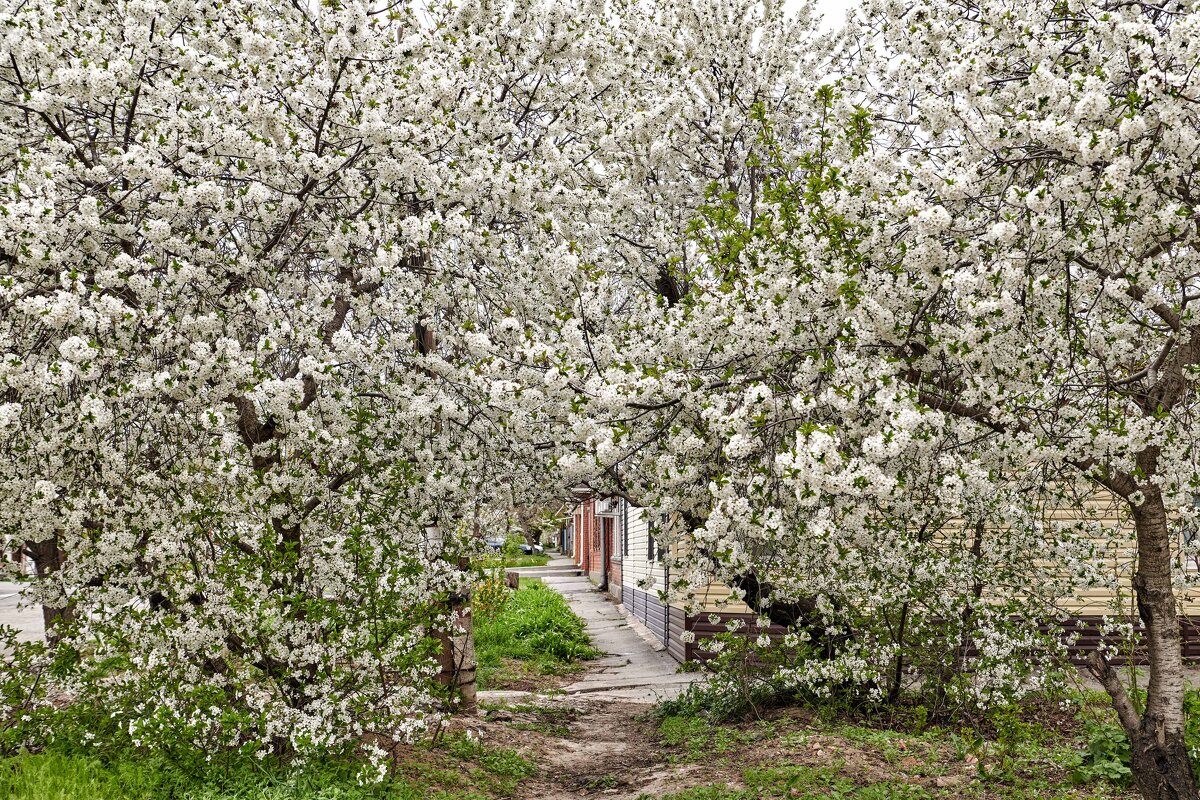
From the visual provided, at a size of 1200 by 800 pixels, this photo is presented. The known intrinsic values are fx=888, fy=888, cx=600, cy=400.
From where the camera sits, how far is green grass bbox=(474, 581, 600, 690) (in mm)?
14055

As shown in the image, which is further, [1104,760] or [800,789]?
[800,789]

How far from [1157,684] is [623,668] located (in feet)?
32.0

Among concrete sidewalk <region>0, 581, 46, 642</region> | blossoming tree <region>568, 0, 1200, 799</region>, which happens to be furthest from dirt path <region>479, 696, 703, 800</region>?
concrete sidewalk <region>0, 581, 46, 642</region>

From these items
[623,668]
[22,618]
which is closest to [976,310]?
[623,668]

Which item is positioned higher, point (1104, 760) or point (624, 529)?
point (624, 529)

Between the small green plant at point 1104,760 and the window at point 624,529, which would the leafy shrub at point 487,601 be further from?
the small green plant at point 1104,760

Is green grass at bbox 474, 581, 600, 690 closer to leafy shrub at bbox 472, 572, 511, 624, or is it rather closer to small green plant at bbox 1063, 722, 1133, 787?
leafy shrub at bbox 472, 572, 511, 624

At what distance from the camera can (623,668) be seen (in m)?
14.5

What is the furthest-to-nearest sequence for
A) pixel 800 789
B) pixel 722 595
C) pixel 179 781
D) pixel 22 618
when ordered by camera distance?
pixel 22 618 → pixel 722 595 → pixel 800 789 → pixel 179 781

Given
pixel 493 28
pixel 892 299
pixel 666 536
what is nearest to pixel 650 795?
pixel 666 536

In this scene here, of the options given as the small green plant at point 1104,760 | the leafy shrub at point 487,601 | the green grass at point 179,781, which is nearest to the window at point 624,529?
the leafy shrub at point 487,601

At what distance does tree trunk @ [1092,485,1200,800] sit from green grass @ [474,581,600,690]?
8.78 metres

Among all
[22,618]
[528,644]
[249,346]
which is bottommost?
[22,618]

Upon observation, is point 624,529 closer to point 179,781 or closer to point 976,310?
point 179,781
